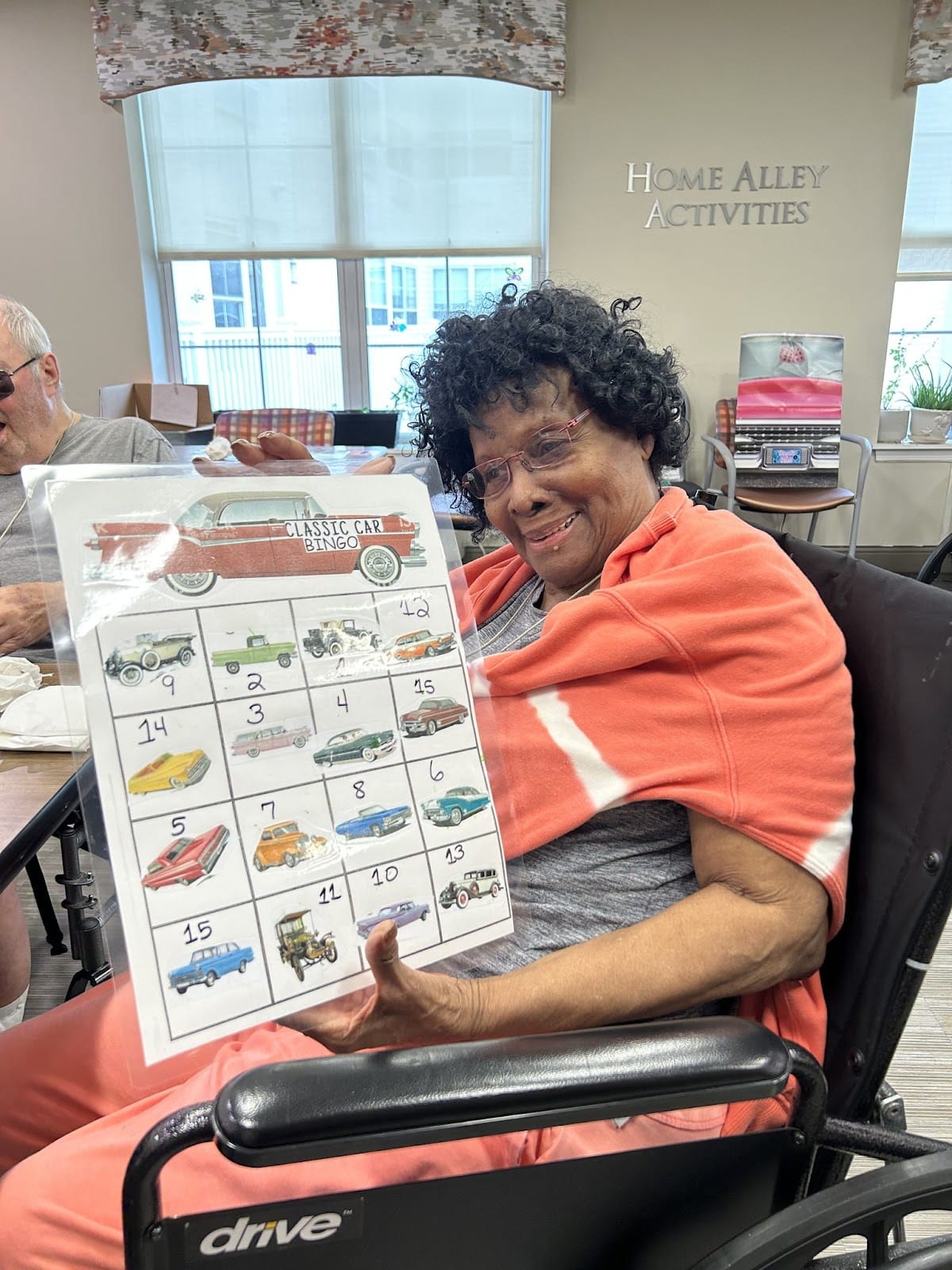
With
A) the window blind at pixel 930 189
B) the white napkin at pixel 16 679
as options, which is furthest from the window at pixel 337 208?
the white napkin at pixel 16 679

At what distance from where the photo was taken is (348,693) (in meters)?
0.65

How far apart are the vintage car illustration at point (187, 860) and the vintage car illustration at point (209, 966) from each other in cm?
5

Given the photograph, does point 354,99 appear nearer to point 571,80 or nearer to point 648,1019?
point 571,80

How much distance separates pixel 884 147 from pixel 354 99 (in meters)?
3.13

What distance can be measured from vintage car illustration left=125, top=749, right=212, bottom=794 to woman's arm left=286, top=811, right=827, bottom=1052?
9.5 inches

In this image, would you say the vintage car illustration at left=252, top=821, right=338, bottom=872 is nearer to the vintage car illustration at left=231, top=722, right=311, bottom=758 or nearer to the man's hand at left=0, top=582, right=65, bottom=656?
the vintage car illustration at left=231, top=722, right=311, bottom=758

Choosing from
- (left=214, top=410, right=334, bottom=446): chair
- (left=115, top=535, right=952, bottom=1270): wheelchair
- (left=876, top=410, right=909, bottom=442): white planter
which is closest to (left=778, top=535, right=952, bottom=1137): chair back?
(left=115, top=535, right=952, bottom=1270): wheelchair

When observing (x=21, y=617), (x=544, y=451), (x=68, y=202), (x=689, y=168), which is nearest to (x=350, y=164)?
(x=68, y=202)

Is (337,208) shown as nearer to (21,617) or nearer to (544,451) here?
(21,617)

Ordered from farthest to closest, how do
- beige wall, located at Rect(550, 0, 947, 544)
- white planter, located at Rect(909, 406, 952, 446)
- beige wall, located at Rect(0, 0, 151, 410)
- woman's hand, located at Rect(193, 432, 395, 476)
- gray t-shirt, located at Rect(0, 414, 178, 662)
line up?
white planter, located at Rect(909, 406, 952, 446), beige wall, located at Rect(0, 0, 151, 410), beige wall, located at Rect(550, 0, 947, 544), gray t-shirt, located at Rect(0, 414, 178, 662), woman's hand, located at Rect(193, 432, 395, 476)

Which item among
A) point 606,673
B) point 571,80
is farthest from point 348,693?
point 571,80

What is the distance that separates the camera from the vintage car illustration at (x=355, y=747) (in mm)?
630

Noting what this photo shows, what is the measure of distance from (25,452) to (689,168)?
14.3 feet

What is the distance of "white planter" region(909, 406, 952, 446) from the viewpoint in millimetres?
5031
